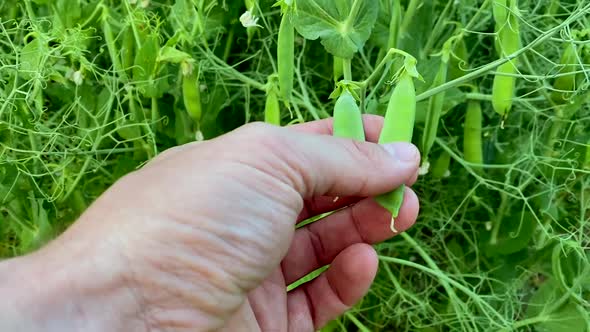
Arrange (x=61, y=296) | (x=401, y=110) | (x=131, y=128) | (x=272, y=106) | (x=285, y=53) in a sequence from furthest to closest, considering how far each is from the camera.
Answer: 1. (x=131, y=128)
2. (x=272, y=106)
3. (x=285, y=53)
4. (x=401, y=110)
5. (x=61, y=296)

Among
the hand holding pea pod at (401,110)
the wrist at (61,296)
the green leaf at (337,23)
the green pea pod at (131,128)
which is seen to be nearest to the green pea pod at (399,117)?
the hand holding pea pod at (401,110)

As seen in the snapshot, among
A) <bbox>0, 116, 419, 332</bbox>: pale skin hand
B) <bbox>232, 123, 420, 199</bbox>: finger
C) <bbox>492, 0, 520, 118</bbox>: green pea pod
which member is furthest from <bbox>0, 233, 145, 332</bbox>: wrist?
<bbox>492, 0, 520, 118</bbox>: green pea pod

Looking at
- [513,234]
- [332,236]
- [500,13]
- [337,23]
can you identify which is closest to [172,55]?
[337,23]

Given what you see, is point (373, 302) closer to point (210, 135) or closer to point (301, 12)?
point (210, 135)

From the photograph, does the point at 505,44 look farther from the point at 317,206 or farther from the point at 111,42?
the point at 111,42

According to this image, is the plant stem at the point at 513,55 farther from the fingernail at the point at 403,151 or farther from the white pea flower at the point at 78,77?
the white pea flower at the point at 78,77

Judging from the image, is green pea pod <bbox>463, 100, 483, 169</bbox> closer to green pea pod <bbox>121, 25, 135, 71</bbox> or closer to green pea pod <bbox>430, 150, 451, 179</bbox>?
green pea pod <bbox>430, 150, 451, 179</bbox>

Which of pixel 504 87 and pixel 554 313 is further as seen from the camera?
pixel 554 313
